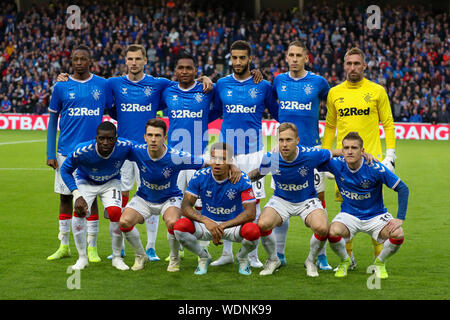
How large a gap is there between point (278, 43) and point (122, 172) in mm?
24630

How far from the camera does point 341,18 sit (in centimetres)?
3334

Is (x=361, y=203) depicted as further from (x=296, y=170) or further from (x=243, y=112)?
(x=243, y=112)

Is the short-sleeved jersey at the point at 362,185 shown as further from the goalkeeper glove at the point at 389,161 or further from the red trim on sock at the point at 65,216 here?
the red trim on sock at the point at 65,216

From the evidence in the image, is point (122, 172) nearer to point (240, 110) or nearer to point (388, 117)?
point (240, 110)

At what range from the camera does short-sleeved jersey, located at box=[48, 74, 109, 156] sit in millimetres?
7754

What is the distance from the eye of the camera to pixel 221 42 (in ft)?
106

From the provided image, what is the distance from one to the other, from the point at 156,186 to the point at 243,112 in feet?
4.42

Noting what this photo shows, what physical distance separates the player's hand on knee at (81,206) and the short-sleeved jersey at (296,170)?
1937 millimetres

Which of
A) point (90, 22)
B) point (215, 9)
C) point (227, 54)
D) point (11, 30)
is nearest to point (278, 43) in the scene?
point (227, 54)

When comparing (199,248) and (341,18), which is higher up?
(341,18)

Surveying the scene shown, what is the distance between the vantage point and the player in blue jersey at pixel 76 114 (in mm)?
7727

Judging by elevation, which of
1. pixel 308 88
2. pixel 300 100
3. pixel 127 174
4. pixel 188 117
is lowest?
pixel 127 174

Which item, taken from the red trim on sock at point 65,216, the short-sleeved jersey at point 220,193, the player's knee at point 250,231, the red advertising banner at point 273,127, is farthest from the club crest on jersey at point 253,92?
the red advertising banner at point 273,127

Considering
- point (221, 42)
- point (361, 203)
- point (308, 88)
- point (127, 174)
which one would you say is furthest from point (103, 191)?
point (221, 42)
